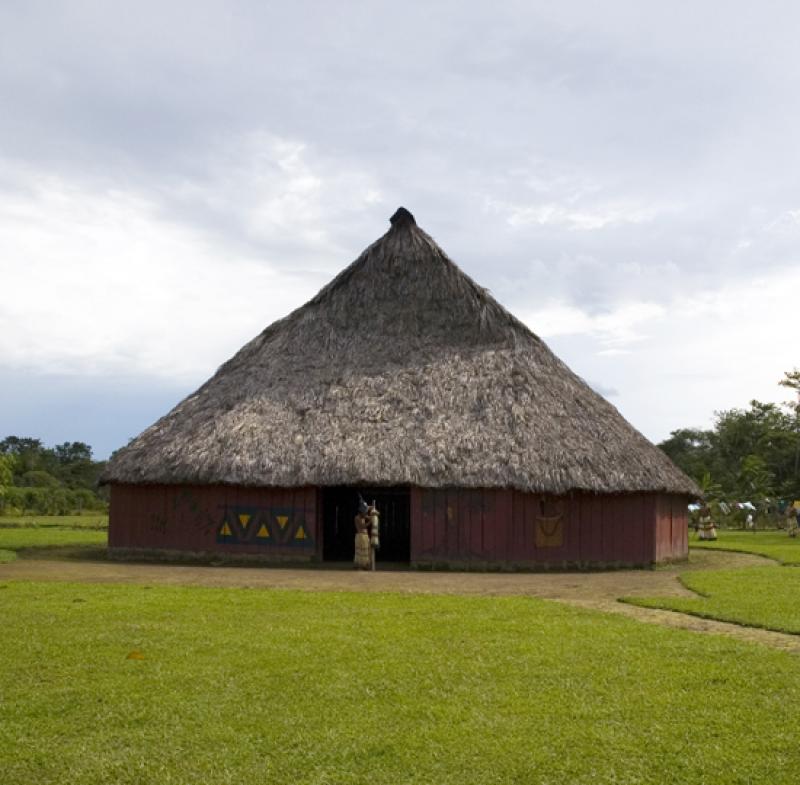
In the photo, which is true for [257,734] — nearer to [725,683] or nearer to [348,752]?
[348,752]

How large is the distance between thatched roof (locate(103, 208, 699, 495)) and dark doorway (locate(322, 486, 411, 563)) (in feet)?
9.75

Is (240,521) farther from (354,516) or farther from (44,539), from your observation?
(44,539)

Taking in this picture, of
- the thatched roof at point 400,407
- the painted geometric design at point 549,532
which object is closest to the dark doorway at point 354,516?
the thatched roof at point 400,407

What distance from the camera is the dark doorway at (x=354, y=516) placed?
21.1m

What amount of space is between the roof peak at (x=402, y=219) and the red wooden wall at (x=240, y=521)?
822 centimetres

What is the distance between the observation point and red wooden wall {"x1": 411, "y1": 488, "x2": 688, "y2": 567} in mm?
17203

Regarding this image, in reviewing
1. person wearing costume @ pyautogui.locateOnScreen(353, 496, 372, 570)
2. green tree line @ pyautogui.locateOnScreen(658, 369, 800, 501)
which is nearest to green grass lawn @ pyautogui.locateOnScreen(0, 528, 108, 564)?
person wearing costume @ pyautogui.locateOnScreen(353, 496, 372, 570)

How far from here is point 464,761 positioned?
516cm

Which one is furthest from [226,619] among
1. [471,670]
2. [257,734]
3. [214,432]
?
[214,432]

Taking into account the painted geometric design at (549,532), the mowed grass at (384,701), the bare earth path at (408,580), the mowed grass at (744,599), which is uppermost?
the painted geometric design at (549,532)

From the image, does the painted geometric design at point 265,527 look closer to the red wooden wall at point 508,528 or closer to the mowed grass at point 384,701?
the red wooden wall at point 508,528

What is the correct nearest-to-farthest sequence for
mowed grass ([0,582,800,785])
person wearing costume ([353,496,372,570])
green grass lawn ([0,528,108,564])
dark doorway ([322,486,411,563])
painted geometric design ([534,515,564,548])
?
mowed grass ([0,582,800,785]) < person wearing costume ([353,496,372,570]) < painted geometric design ([534,515,564,548]) < green grass lawn ([0,528,108,564]) < dark doorway ([322,486,411,563])

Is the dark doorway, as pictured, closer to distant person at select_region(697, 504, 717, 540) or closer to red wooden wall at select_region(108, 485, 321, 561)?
red wooden wall at select_region(108, 485, 321, 561)

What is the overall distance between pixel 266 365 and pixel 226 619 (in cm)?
1128
